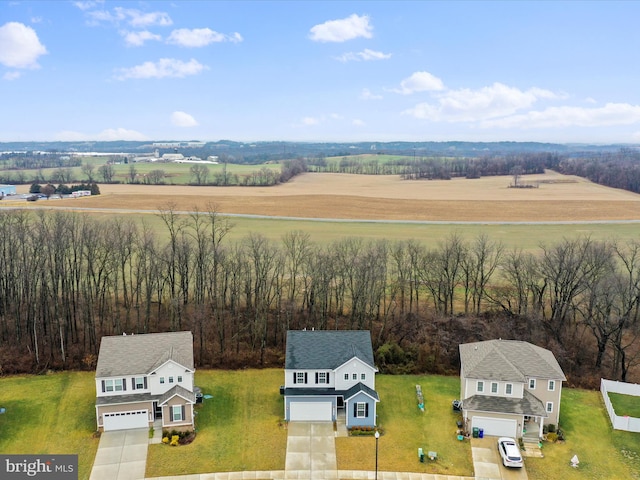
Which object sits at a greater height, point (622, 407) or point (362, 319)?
point (362, 319)

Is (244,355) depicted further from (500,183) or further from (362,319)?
(500,183)

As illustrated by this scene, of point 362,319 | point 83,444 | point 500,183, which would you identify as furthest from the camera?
point 500,183

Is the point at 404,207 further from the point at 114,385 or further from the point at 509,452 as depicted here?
the point at 114,385

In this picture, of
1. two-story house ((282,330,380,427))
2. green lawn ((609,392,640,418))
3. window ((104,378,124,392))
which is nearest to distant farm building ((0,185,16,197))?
window ((104,378,124,392))

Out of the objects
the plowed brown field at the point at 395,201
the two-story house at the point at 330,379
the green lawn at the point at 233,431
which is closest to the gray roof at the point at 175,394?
the green lawn at the point at 233,431

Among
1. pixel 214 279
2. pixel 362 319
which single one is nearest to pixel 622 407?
pixel 362 319

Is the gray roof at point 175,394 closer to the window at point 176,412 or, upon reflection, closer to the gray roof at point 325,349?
the window at point 176,412

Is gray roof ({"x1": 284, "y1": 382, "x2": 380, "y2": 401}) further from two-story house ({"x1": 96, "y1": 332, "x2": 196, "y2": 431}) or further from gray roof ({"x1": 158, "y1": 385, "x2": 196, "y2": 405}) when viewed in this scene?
two-story house ({"x1": 96, "y1": 332, "x2": 196, "y2": 431})

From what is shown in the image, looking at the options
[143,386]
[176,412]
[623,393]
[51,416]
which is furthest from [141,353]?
[623,393]
